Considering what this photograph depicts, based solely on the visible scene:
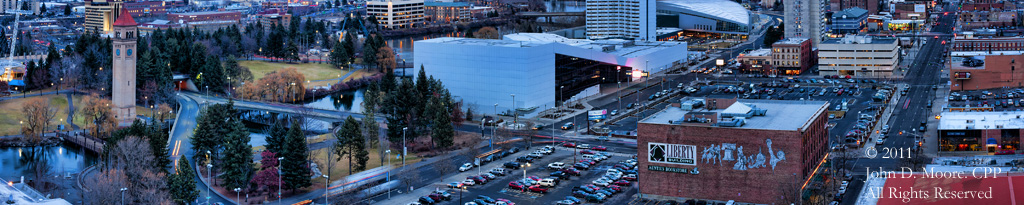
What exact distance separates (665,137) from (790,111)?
599 centimetres

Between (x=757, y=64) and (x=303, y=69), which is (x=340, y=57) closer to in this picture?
(x=303, y=69)

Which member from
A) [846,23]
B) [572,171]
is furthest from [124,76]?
[846,23]

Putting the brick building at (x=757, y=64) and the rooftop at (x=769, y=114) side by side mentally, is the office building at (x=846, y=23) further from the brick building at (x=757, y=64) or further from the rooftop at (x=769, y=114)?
the rooftop at (x=769, y=114)

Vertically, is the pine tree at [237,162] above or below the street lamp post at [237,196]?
above

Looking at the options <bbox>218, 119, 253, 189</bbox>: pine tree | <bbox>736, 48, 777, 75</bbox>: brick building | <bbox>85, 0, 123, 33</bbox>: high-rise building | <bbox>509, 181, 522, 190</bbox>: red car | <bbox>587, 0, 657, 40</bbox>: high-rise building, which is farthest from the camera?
<bbox>85, 0, 123, 33</bbox>: high-rise building

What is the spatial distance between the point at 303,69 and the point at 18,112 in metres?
25.6

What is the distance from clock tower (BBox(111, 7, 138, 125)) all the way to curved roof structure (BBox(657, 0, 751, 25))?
66.9 m

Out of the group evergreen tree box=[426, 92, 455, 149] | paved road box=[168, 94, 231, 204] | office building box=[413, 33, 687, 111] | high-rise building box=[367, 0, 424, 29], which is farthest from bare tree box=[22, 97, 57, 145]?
high-rise building box=[367, 0, 424, 29]

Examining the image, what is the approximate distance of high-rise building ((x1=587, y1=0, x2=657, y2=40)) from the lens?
327ft

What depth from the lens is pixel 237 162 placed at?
140 ft

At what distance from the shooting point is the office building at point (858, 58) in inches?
3046

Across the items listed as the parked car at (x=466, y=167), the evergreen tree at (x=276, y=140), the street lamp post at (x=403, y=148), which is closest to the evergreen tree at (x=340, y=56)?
the street lamp post at (x=403, y=148)

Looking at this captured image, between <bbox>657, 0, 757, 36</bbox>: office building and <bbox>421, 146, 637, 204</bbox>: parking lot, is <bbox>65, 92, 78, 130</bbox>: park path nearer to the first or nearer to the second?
<bbox>421, 146, 637, 204</bbox>: parking lot

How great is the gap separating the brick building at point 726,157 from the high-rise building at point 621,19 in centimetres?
5845
